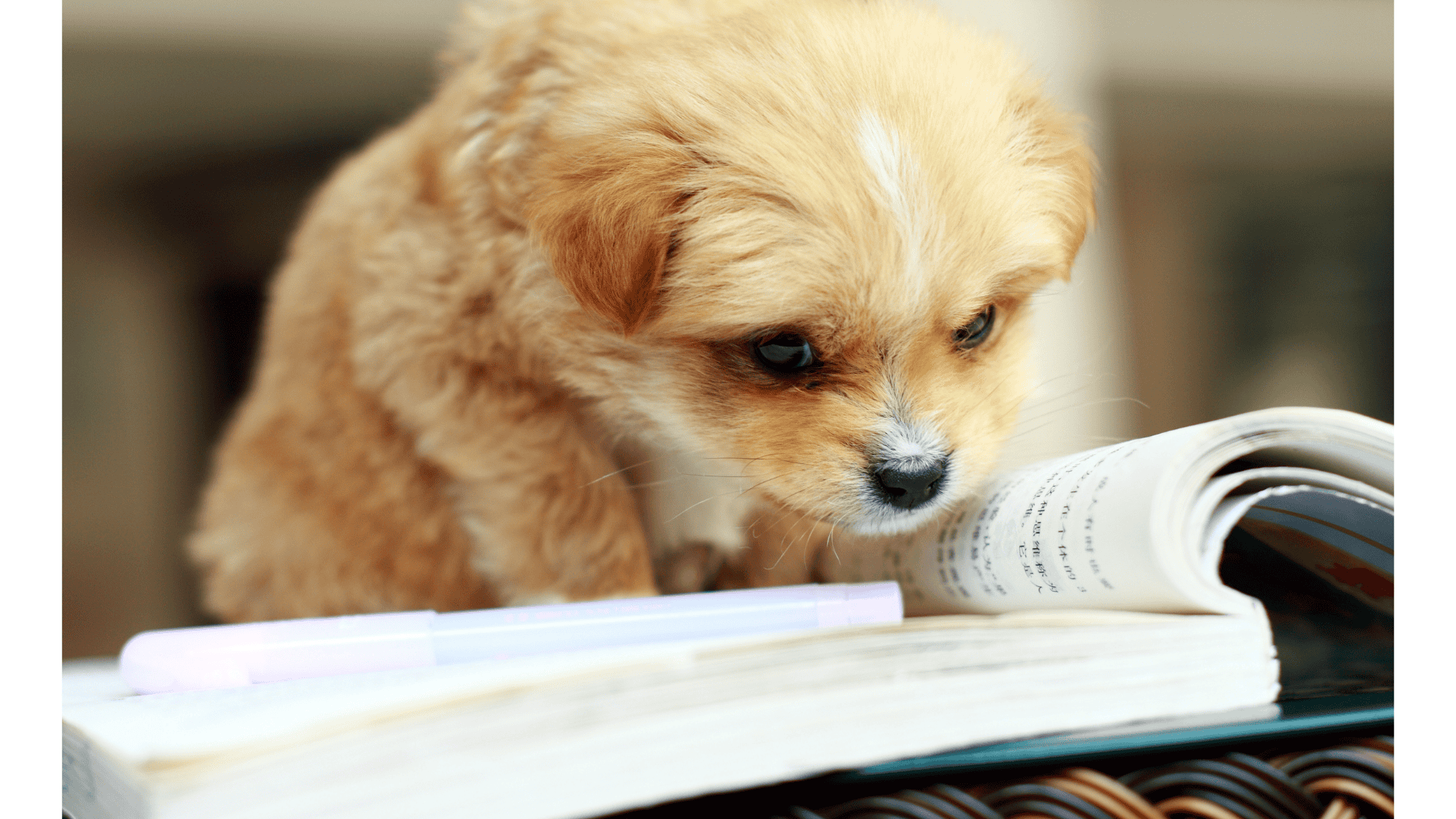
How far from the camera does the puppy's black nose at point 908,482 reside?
0.67 metres

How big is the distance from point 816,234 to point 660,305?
0.14 m

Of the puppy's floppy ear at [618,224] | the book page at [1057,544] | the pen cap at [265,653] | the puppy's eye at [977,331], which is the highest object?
the puppy's floppy ear at [618,224]

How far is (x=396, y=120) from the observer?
118cm

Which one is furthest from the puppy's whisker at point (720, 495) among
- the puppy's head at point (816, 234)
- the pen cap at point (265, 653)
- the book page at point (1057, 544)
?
the pen cap at point (265, 653)

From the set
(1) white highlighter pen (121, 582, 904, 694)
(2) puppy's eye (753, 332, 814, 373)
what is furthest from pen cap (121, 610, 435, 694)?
(2) puppy's eye (753, 332, 814, 373)

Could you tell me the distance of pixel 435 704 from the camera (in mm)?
453

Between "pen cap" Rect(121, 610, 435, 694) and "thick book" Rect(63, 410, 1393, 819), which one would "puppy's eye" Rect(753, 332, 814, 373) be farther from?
"pen cap" Rect(121, 610, 435, 694)

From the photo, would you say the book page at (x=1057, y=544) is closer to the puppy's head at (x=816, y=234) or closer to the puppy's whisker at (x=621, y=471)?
the puppy's head at (x=816, y=234)

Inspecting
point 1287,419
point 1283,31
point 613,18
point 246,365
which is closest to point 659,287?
point 613,18

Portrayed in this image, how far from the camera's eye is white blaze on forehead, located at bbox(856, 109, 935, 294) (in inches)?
25.4

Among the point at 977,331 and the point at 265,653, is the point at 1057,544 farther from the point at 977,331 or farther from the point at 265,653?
the point at 265,653

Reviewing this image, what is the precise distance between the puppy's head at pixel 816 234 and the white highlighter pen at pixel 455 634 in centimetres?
9

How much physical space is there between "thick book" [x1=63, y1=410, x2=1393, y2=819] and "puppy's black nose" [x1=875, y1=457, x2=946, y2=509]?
88 mm

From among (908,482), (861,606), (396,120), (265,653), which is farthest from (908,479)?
(396,120)
